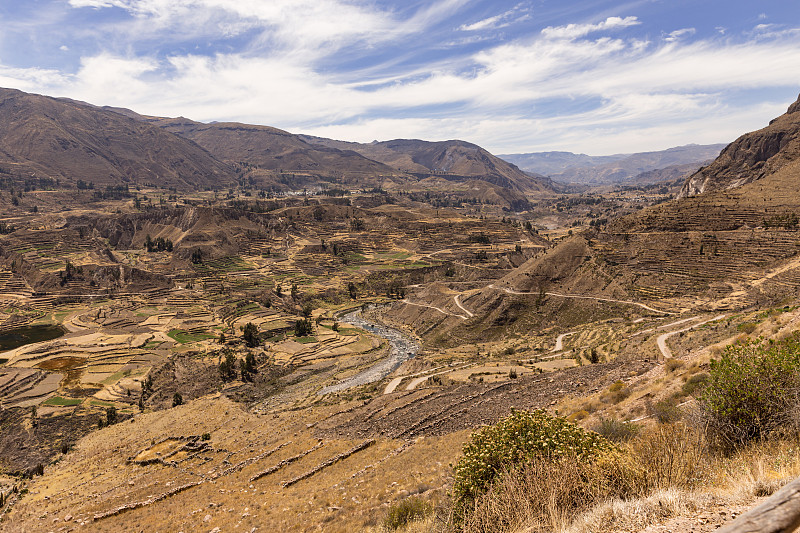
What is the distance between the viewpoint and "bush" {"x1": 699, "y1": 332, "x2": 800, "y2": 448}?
1127 centimetres

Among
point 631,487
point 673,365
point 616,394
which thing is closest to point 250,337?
point 616,394

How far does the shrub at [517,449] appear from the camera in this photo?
11452 millimetres

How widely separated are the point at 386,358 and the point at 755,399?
6890 centimetres

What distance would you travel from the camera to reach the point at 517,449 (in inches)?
471

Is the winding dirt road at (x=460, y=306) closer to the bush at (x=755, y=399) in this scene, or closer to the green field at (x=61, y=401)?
the green field at (x=61, y=401)

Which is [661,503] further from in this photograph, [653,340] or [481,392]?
[653,340]

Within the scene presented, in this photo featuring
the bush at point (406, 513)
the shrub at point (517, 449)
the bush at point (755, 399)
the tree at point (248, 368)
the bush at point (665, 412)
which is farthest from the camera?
the tree at point (248, 368)

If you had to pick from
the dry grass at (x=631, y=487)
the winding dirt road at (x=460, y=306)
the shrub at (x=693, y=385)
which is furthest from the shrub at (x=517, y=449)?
the winding dirt road at (x=460, y=306)

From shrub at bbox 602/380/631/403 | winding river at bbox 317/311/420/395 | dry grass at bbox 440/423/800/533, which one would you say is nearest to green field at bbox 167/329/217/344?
winding river at bbox 317/311/420/395

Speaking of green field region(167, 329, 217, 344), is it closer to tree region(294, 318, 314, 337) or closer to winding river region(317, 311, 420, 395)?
tree region(294, 318, 314, 337)

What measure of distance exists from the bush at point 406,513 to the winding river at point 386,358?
4568 cm

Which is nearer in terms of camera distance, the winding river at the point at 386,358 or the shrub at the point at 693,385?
the shrub at the point at 693,385

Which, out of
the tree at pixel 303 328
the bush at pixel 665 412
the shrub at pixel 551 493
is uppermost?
the shrub at pixel 551 493

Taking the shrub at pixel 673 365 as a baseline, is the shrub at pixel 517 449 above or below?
above
